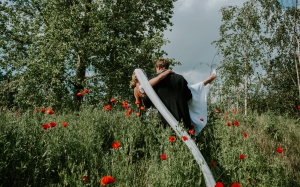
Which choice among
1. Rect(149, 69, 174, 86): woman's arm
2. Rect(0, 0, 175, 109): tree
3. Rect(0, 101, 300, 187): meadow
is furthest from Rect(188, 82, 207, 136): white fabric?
Rect(0, 0, 175, 109): tree

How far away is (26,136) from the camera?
3.48 meters

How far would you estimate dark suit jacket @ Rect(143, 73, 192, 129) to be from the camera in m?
5.05

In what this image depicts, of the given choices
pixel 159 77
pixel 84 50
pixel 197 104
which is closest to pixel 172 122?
pixel 159 77

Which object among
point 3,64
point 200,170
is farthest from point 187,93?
point 3,64

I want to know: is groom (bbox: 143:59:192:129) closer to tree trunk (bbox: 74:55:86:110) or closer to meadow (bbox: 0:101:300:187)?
meadow (bbox: 0:101:300:187)

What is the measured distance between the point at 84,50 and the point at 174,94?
Result: 10165 mm

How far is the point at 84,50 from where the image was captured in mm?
14312

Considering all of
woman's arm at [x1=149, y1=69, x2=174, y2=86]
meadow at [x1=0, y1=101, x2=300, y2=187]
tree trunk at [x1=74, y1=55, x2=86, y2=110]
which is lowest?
meadow at [x1=0, y1=101, x2=300, y2=187]

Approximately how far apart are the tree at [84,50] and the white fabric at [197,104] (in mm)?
8434

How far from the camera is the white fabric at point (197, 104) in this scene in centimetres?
522

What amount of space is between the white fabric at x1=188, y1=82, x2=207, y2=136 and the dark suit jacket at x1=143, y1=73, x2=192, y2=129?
19cm

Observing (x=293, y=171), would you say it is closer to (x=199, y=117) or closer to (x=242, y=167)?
(x=242, y=167)

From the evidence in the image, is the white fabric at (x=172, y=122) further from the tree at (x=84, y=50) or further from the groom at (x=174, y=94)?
the tree at (x=84, y=50)

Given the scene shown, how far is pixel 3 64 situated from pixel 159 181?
1715cm
